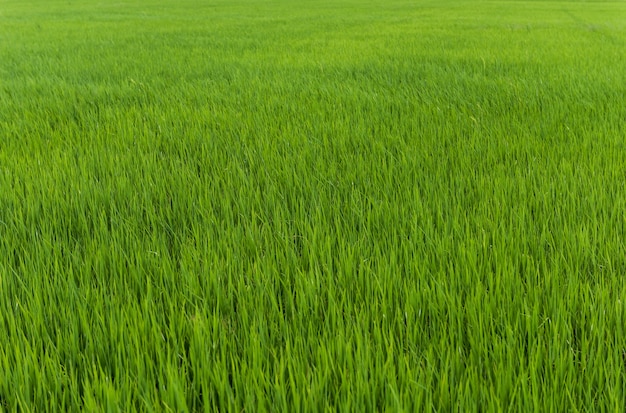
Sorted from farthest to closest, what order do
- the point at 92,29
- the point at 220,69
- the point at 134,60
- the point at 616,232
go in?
the point at 92,29
the point at 134,60
the point at 220,69
the point at 616,232

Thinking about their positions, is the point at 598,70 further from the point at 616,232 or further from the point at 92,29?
the point at 92,29

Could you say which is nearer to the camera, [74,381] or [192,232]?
[74,381]

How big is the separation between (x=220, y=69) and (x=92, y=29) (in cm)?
690

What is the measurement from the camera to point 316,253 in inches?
58.2

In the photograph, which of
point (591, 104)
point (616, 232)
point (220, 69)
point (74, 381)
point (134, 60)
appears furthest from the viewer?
point (134, 60)

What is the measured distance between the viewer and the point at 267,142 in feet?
8.32

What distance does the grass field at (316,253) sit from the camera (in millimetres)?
925

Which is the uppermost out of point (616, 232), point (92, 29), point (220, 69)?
point (92, 29)

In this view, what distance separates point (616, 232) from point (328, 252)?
81 cm

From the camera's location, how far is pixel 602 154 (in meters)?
2.37

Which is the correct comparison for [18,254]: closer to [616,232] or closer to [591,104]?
[616,232]

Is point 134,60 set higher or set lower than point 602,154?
higher

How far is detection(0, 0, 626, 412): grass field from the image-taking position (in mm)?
925

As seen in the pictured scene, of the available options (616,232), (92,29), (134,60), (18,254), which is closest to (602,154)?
(616,232)
